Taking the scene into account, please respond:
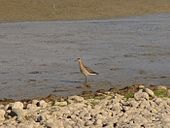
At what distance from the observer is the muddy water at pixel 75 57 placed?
15961 millimetres

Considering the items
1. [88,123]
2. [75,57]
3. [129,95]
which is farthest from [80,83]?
[88,123]

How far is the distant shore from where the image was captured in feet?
121

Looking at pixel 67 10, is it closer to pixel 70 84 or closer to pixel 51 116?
pixel 70 84

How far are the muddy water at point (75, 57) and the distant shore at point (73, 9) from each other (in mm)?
5523

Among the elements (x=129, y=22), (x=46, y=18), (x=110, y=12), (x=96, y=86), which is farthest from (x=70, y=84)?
(x=110, y=12)

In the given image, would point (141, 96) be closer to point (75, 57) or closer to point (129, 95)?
point (129, 95)

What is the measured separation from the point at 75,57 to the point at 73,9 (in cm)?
1910

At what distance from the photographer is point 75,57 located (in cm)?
2005

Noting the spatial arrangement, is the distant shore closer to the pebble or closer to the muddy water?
the muddy water

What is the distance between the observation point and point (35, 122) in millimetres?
11141

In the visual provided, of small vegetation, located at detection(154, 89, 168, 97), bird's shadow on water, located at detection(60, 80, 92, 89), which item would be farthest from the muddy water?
small vegetation, located at detection(154, 89, 168, 97)

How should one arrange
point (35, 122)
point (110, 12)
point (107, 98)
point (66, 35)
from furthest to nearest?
point (110, 12)
point (66, 35)
point (107, 98)
point (35, 122)

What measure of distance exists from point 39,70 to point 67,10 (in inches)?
834

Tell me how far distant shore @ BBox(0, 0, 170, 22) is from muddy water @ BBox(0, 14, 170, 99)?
5.52m
